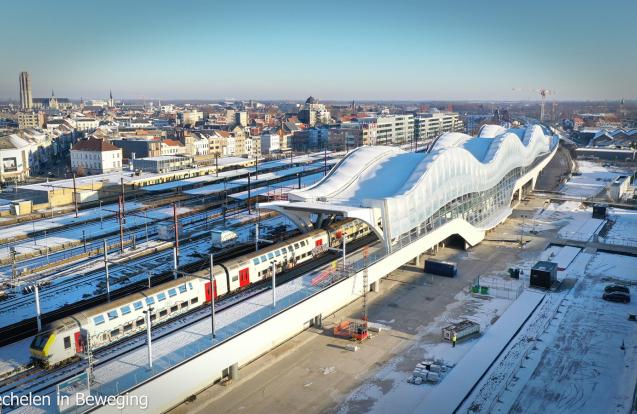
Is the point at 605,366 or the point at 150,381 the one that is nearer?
the point at 150,381

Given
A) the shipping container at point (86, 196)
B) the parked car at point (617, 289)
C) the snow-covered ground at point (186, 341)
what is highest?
the shipping container at point (86, 196)

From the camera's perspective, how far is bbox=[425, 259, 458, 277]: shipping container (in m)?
34.3

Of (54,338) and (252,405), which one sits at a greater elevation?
(54,338)

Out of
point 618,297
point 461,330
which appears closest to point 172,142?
point 461,330

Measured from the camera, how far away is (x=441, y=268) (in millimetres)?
34500

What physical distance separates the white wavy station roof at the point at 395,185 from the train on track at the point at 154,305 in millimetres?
2854

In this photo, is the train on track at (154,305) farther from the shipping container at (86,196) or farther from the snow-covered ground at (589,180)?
the snow-covered ground at (589,180)

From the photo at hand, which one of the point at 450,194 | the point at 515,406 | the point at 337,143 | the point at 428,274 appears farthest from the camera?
the point at 337,143

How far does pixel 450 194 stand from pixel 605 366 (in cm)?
1751

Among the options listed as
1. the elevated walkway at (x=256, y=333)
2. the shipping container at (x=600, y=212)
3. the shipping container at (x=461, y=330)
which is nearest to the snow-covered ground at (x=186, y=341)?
the elevated walkway at (x=256, y=333)

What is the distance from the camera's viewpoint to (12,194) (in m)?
59.2

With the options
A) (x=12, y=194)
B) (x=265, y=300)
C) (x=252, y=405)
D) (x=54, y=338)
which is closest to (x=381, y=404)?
(x=252, y=405)

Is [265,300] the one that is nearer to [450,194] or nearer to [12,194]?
[450,194]

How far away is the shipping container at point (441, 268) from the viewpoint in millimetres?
34344
